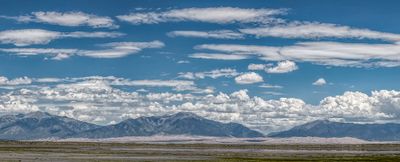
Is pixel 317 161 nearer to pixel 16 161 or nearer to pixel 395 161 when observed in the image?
pixel 395 161

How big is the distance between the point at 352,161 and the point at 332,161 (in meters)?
4.69

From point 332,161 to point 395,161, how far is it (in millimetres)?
12294

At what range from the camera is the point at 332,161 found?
371ft

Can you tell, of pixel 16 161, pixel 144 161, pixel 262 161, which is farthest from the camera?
pixel 262 161

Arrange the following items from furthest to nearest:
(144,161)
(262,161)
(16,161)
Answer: (262,161) < (144,161) < (16,161)

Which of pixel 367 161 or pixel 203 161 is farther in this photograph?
pixel 367 161

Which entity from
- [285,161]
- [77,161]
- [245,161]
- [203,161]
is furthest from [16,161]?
[285,161]

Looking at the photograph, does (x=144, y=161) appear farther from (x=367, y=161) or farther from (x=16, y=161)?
(x=367, y=161)

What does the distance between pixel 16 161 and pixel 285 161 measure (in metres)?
50.3

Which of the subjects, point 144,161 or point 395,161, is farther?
point 395,161

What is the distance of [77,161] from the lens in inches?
3952

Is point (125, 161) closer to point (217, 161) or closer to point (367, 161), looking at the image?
point (217, 161)

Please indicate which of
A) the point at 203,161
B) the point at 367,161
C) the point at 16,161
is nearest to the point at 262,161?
the point at 203,161

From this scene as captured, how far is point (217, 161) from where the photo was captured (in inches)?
4279
